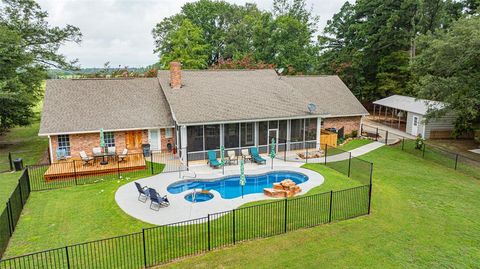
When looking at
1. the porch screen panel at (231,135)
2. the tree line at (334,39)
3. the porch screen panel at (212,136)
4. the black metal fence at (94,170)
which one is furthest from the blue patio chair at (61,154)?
the tree line at (334,39)

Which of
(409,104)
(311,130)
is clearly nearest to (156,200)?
(311,130)

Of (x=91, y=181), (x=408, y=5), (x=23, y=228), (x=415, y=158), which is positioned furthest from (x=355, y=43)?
(x=23, y=228)

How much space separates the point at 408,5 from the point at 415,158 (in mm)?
19632

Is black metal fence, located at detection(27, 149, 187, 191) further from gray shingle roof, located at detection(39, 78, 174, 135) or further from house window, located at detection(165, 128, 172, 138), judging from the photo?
house window, located at detection(165, 128, 172, 138)

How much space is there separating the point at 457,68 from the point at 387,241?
15.3m

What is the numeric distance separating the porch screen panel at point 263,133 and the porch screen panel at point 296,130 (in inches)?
77.6

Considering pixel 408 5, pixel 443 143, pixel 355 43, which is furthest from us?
pixel 355 43

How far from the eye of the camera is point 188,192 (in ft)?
51.6

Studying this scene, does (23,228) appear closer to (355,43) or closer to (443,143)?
(443,143)

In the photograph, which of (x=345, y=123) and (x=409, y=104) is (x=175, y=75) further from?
(x=409, y=104)

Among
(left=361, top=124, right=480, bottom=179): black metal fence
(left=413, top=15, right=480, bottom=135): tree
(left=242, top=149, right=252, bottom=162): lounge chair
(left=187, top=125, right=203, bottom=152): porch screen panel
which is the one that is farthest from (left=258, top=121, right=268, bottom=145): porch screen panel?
(left=361, top=124, right=480, bottom=179): black metal fence

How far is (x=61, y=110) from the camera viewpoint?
21.1 m

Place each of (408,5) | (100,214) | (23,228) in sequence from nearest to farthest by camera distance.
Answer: (23,228) < (100,214) < (408,5)

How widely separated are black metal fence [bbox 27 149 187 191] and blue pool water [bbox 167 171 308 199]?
233 cm
